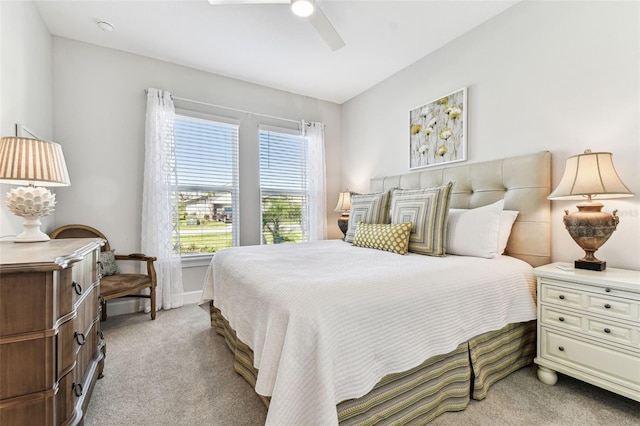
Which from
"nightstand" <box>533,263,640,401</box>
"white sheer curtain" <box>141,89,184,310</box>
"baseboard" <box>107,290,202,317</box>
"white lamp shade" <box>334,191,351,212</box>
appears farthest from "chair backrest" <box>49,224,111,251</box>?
"nightstand" <box>533,263,640,401</box>

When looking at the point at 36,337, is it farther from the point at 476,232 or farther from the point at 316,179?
the point at 316,179

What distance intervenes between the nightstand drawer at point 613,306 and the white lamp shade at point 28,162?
3012 mm

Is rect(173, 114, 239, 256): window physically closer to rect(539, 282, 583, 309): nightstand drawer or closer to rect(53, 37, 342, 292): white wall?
rect(53, 37, 342, 292): white wall

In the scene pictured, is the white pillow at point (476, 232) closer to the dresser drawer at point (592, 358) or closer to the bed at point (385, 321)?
the bed at point (385, 321)

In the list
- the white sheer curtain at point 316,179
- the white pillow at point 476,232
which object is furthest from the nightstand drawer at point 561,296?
the white sheer curtain at point 316,179

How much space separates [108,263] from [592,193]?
3.92 m

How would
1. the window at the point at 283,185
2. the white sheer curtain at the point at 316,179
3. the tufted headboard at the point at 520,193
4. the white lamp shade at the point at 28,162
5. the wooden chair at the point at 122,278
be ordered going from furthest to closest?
the white sheer curtain at the point at 316,179 < the window at the point at 283,185 < the wooden chair at the point at 122,278 < the tufted headboard at the point at 520,193 < the white lamp shade at the point at 28,162

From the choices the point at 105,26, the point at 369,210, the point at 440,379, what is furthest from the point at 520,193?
the point at 105,26

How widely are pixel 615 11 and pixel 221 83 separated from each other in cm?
366

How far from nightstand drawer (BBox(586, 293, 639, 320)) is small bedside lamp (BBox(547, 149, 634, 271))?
244 millimetres

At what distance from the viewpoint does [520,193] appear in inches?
87.9

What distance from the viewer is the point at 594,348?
1.56 metres

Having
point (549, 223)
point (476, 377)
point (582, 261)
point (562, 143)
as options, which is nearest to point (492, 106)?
point (562, 143)

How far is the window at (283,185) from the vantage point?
395cm
